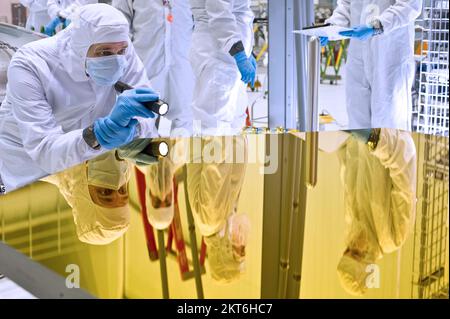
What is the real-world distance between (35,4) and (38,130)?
79cm

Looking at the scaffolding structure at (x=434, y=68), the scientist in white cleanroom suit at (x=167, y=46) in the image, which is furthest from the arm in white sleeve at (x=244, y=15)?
the scaffolding structure at (x=434, y=68)

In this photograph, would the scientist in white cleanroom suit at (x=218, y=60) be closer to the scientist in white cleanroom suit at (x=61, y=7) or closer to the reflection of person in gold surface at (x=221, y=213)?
the scientist in white cleanroom suit at (x=61, y=7)

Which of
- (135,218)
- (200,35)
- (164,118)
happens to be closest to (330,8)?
(200,35)

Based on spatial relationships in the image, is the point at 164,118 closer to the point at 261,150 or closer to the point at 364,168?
the point at 261,150

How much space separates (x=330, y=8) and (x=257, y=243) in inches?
109

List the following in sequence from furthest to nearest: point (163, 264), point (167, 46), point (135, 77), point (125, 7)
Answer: point (167, 46)
point (125, 7)
point (135, 77)
point (163, 264)

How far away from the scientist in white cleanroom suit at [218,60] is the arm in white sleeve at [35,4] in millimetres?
740

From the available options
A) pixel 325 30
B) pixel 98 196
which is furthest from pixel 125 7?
pixel 98 196

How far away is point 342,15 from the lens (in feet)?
10.4

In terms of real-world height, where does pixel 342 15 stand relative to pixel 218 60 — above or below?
above

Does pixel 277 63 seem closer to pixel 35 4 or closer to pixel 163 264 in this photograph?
pixel 35 4

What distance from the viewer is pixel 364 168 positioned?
107cm

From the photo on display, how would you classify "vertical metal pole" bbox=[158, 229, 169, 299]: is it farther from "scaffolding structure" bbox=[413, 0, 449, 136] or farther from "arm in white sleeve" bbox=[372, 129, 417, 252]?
"scaffolding structure" bbox=[413, 0, 449, 136]

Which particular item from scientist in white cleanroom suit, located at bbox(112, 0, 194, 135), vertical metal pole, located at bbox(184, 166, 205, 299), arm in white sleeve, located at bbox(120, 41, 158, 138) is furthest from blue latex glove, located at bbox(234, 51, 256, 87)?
vertical metal pole, located at bbox(184, 166, 205, 299)
